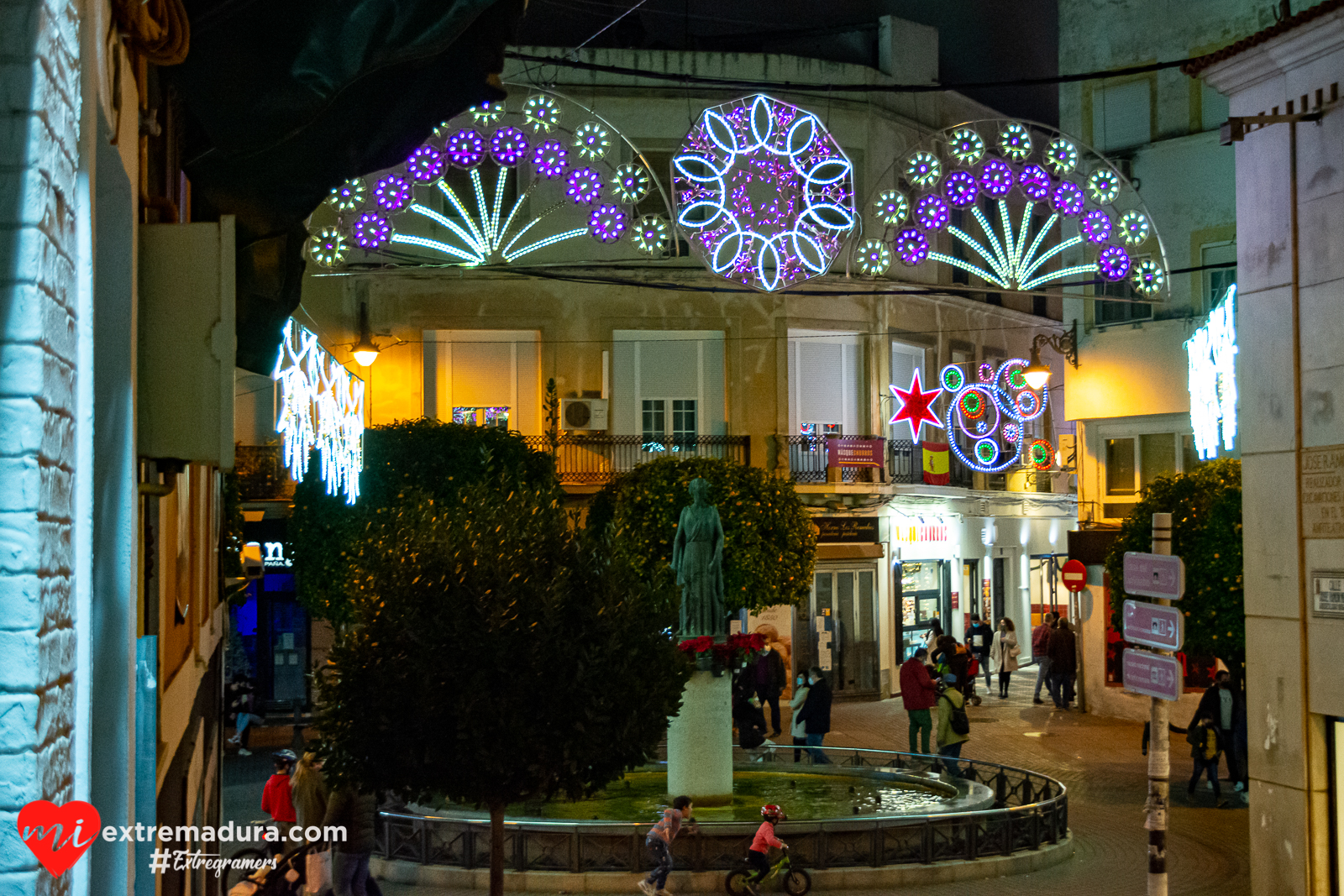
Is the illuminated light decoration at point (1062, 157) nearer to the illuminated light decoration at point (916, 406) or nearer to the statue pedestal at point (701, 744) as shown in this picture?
the statue pedestal at point (701, 744)

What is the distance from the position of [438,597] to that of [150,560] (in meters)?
4.72

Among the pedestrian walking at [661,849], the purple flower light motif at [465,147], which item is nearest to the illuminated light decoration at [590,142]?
the purple flower light motif at [465,147]

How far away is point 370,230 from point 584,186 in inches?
115

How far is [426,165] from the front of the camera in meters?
18.1

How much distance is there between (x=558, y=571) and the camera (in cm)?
992

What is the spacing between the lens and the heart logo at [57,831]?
2750mm

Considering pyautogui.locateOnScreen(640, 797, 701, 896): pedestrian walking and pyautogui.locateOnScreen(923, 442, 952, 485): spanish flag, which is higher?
pyautogui.locateOnScreen(923, 442, 952, 485): spanish flag

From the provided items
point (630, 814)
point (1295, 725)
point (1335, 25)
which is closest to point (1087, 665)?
point (630, 814)

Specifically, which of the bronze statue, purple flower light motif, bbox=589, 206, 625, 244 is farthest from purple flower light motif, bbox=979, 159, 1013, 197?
the bronze statue

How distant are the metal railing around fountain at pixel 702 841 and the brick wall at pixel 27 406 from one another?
35.6 feet

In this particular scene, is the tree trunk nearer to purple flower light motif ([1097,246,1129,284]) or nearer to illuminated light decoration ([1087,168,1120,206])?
purple flower light motif ([1097,246,1129,284])

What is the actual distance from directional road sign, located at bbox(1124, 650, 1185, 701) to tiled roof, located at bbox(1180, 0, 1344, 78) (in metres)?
5.23

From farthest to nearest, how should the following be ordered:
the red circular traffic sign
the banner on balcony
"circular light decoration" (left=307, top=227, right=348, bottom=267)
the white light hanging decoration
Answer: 1. the banner on balcony
2. the red circular traffic sign
3. "circular light decoration" (left=307, top=227, right=348, bottom=267)
4. the white light hanging decoration

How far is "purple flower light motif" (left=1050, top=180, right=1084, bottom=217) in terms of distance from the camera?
18.4 m
